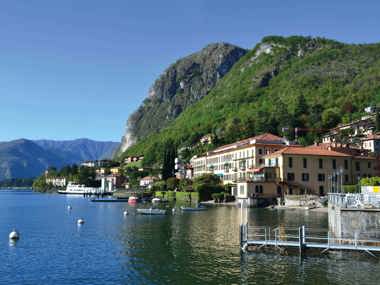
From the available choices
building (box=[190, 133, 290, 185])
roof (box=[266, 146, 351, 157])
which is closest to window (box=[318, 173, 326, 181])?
roof (box=[266, 146, 351, 157])

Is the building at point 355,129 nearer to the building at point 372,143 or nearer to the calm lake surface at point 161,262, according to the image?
the building at point 372,143

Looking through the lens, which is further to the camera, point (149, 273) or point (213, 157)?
point (213, 157)

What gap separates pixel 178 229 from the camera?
60500 mm

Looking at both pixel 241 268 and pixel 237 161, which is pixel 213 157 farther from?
pixel 241 268

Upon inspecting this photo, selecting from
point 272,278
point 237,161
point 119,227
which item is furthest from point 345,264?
point 237,161

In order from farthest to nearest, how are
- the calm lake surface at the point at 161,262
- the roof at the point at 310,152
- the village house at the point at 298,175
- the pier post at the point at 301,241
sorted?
1. the roof at the point at 310,152
2. the village house at the point at 298,175
3. the pier post at the point at 301,241
4. the calm lake surface at the point at 161,262

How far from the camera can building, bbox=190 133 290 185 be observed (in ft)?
413

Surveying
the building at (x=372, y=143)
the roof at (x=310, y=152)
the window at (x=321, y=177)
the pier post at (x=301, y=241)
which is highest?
the building at (x=372, y=143)

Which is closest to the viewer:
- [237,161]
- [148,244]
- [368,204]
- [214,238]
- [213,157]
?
[368,204]

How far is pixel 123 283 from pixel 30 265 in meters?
10.7

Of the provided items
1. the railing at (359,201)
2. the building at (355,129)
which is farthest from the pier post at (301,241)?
the building at (355,129)

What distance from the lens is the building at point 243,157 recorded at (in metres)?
126

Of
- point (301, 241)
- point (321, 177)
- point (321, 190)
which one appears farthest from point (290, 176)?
point (301, 241)

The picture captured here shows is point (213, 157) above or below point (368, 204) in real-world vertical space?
above
